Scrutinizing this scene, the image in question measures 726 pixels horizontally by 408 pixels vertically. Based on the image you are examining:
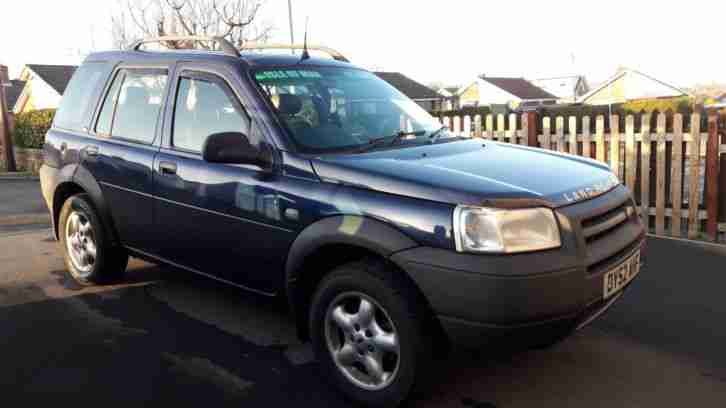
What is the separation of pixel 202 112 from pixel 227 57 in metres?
0.39

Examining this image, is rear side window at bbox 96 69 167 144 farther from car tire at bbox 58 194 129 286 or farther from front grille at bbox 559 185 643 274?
front grille at bbox 559 185 643 274

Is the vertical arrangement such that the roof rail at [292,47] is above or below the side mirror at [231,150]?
above

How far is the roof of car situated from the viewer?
4.22 m

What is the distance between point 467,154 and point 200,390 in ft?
6.65

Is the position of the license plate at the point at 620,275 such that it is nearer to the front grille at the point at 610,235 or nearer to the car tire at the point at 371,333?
the front grille at the point at 610,235

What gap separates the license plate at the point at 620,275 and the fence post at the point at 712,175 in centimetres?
414

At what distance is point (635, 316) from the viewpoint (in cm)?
471

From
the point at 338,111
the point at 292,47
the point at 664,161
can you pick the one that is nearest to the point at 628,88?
the point at 664,161

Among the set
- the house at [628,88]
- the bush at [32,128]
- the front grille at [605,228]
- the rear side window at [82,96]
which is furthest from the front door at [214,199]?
the house at [628,88]

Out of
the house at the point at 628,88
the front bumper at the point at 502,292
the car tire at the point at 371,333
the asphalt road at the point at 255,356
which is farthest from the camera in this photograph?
the house at the point at 628,88

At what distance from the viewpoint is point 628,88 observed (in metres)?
70.1

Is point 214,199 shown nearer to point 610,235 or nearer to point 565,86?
point 610,235

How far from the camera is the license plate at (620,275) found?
3219mm

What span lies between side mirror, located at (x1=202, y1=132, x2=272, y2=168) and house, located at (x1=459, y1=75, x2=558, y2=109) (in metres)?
71.4
